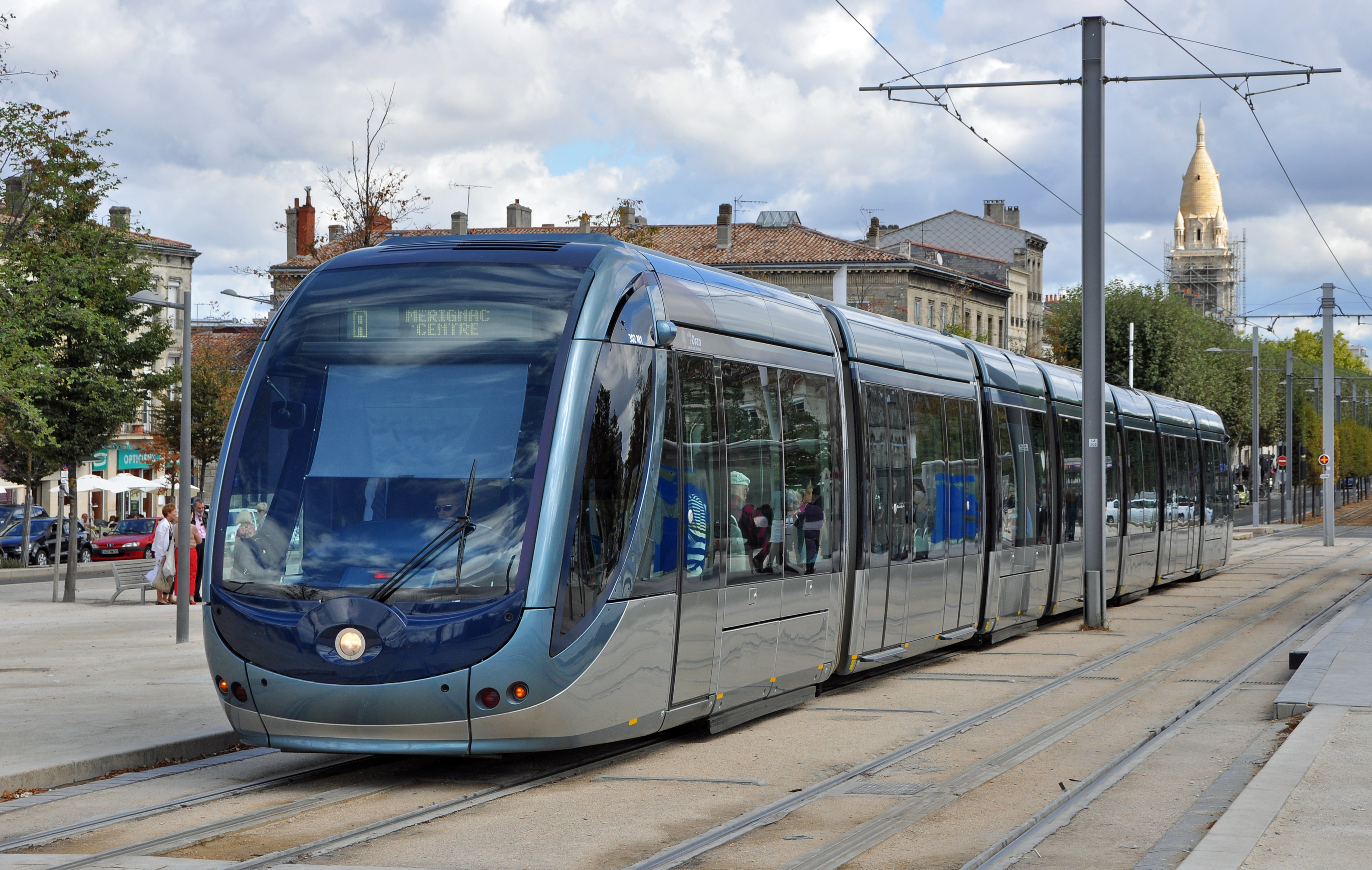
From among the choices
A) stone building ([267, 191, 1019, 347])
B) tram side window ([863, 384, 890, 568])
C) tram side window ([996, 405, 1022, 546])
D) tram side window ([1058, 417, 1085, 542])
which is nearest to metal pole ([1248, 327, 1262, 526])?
stone building ([267, 191, 1019, 347])

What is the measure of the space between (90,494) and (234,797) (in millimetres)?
70371

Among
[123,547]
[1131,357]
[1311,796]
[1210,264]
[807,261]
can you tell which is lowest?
[123,547]

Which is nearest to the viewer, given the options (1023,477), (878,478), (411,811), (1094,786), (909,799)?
(411,811)

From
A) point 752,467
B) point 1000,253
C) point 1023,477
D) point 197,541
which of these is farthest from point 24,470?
point 1000,253

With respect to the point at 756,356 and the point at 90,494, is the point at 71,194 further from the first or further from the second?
the point at 90,494

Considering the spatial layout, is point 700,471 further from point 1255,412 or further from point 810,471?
point 1255,412

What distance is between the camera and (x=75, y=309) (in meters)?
26.5

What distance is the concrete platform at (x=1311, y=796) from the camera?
6988 millimetres

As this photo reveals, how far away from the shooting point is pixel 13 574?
1719 inches

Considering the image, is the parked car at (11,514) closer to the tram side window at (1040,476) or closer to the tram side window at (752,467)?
the tram side window at (1040,476)

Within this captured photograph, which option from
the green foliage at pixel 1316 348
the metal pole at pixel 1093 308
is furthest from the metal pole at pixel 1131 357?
the green foliage at pixel 1316 348

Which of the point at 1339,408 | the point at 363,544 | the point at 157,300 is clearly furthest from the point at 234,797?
the point at 1339,408

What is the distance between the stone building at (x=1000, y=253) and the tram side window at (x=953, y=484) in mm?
82968

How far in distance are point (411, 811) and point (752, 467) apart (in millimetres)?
3736
